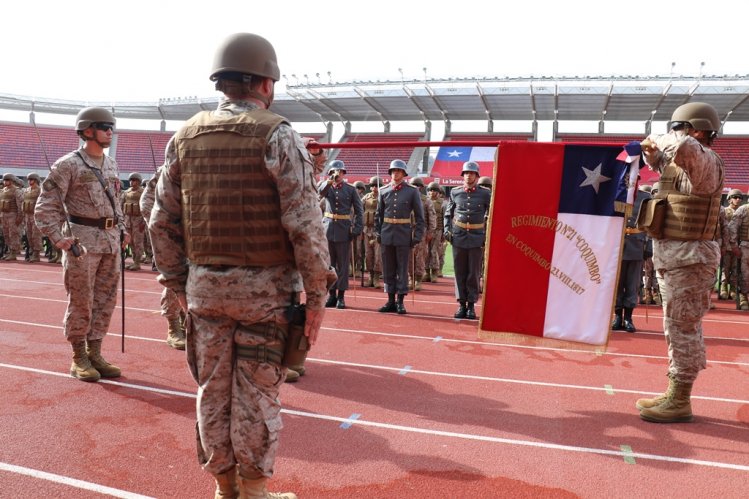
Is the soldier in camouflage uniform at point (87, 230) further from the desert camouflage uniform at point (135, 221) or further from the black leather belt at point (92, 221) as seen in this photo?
the desert camouflage uniform at point (135, 221)

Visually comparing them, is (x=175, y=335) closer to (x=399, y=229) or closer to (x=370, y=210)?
(x=399, y=229)

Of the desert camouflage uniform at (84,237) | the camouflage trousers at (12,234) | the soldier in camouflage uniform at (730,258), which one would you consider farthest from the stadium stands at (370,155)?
the desert camouflage uniform at (84,237)

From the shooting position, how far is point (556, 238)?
3.90m

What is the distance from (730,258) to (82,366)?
11012 mm

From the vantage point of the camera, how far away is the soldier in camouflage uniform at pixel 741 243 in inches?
362

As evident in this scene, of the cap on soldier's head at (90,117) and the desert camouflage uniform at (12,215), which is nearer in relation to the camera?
the cap on soldier's head at (90,117)

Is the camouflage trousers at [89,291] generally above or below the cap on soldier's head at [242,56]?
below

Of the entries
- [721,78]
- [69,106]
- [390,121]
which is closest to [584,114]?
[721,78]

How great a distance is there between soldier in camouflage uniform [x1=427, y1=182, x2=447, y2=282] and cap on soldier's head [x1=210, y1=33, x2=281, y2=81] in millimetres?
9956

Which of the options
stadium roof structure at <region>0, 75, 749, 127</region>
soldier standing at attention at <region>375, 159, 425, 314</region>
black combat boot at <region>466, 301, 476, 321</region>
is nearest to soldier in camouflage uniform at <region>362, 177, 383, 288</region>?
soldier standing at attention at <region>375, 159, 425, 314</region>

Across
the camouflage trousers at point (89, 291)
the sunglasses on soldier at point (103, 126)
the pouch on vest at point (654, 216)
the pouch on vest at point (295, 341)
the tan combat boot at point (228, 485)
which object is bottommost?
the tan combat boot at point (228, 485)

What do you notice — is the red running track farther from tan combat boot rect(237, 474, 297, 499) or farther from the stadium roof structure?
the stadium roof structure

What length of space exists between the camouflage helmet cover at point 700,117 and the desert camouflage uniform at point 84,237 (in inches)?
174

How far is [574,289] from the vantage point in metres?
3.88
